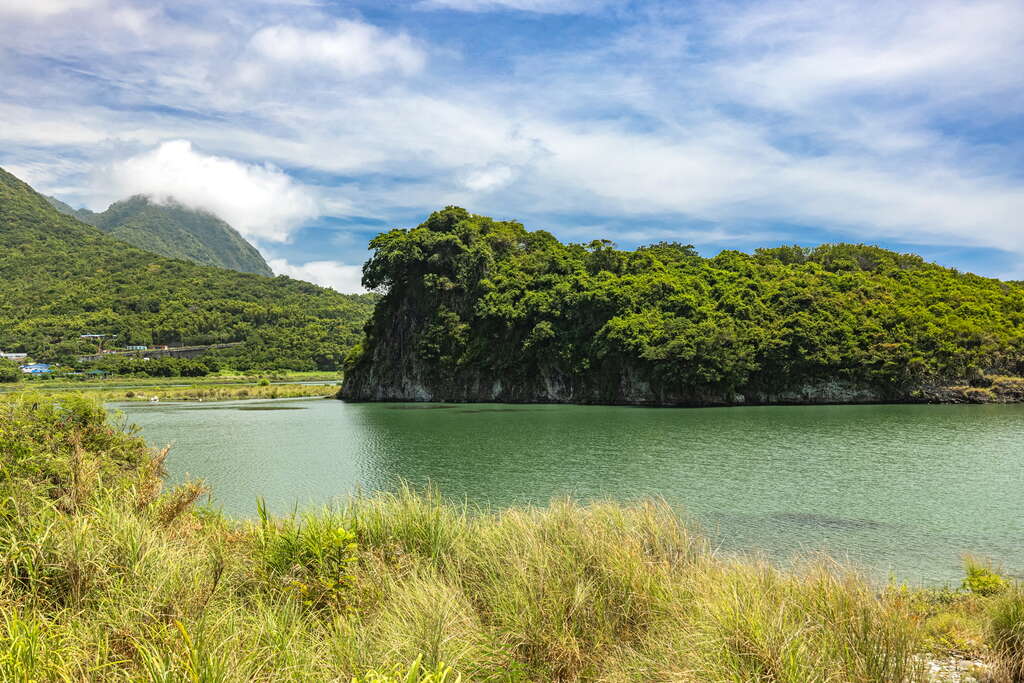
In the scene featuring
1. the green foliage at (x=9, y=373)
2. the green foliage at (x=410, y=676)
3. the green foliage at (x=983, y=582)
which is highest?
the green foliage at (x=410, y=676)

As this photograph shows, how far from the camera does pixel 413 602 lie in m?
4.55

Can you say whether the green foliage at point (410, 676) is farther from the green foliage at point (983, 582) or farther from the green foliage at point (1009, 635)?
the green foliage at point (983, 582)

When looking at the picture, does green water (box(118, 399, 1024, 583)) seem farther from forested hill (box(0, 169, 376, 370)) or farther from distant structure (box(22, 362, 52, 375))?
forested hill (box(0, 169, 376, 370))

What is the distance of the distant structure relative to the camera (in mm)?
77088

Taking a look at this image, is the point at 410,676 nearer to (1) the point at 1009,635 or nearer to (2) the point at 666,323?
(1) the point at 1009,635

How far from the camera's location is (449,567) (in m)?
5.66

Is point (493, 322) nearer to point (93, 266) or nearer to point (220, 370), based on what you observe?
point (220, 370)

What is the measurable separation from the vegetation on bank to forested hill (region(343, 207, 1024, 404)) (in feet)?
135

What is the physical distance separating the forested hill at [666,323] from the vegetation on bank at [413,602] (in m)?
41.2

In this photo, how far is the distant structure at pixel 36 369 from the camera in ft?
253

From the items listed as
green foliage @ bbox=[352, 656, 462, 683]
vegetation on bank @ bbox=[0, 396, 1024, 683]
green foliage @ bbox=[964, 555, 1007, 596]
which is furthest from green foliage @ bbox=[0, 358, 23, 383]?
green foliage @ bbox=[964, 555, 1007, 596]

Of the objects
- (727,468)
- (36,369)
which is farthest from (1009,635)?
(36,369)

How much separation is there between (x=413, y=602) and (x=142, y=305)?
11661 centimetres

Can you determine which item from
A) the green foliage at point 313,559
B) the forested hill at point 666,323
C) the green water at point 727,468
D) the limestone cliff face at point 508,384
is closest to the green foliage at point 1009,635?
the green water at point 727,468
